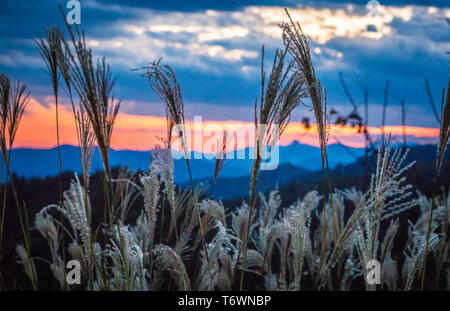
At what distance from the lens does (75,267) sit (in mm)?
2752

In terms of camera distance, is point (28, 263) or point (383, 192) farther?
point (28, 263)

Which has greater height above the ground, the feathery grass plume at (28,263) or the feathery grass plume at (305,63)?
the feathery grass plume at (305,63)

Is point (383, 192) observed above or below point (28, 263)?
above

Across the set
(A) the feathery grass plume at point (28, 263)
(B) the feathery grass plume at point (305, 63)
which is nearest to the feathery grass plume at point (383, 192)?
(B) the feathery grass plume at point (305, 63)

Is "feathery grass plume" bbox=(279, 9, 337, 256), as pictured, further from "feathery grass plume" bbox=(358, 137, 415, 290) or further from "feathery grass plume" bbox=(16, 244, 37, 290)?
"feathery grass plume" bbox=(16, 244, 37, 290)

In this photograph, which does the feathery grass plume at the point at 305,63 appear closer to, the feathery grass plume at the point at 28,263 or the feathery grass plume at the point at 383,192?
the feathery grass plume at the point at 383,192

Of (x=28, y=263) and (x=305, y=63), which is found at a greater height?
(x=305, y=63)

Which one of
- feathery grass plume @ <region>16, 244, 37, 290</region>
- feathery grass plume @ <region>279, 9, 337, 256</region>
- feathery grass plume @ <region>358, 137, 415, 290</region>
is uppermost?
feathery grass plume @ <region>279, 9, 337, 256</region>

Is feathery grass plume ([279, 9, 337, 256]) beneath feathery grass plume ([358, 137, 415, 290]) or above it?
above

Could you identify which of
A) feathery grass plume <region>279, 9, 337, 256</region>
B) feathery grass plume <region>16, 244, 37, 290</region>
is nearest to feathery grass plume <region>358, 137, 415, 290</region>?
feathery grass plume <region>279, 9, 337, 256</region>

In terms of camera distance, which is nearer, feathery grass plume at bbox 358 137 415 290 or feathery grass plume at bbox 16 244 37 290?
feathery grass plume at bbox 358 137 415 290

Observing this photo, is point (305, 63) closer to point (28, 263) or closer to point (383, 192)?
point (383, 192)

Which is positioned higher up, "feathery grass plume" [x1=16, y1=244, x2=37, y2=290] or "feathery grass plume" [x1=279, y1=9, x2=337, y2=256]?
"feathery grass plume" [x1=279, y1=9, x2=337, y2=256]

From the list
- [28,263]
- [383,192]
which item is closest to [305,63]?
[383,192]
